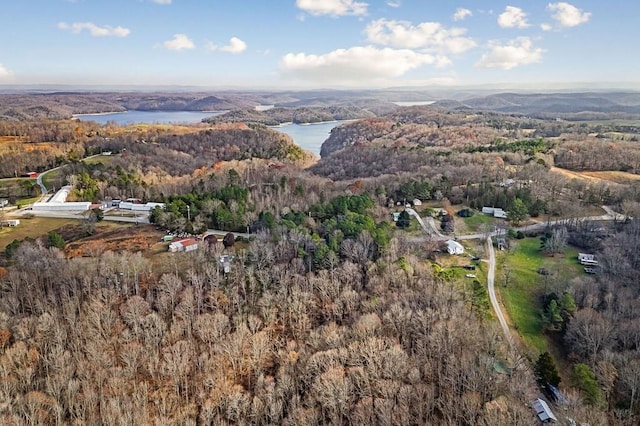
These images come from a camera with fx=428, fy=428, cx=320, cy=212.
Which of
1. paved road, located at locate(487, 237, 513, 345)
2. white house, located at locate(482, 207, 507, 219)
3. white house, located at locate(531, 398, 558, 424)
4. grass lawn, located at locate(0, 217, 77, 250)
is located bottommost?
white house, located at locate(531, 398, 558, 424)

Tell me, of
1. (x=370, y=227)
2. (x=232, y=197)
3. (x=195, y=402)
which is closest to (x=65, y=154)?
(x=232, y=197)

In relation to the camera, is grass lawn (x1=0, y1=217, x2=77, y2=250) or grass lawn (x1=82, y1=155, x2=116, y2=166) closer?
grass lawn (x1=0, y1=217, x2=77, y2=250)

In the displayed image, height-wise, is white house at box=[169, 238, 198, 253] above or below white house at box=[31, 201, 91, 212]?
below

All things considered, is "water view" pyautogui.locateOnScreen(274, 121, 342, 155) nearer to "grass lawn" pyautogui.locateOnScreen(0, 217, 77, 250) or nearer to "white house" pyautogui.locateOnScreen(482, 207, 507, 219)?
"white house" pyautogui.locateOnScreen(482, 207, 507, 219)

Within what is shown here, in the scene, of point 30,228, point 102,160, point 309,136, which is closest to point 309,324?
point 30,228

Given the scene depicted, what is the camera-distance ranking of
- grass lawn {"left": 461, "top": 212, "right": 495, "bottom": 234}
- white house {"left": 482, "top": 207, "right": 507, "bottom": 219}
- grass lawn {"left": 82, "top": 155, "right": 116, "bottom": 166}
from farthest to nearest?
grass lawn {"left": 82, "top": 155, "right": 116, "bottom": 166} < white house {"left": 482, "top": 207, "right": 507, "bottom": 219} < grass lawn {"left": 461, "top": 212, "right": 495, "bottom": 234}

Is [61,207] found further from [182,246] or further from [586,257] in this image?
[586,257]

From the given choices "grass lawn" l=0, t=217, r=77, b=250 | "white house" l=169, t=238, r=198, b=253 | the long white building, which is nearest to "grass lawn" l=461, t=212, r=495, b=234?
"white house" l=169, t=238, r=198, b=253
